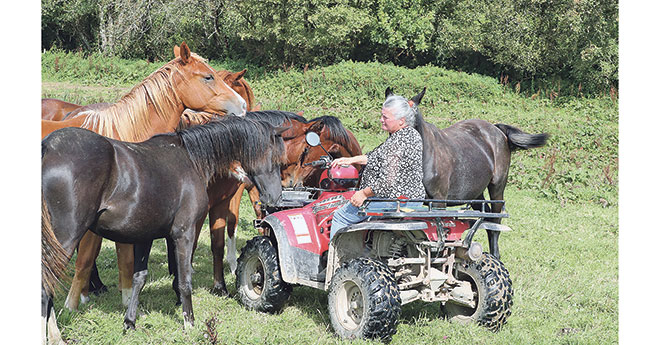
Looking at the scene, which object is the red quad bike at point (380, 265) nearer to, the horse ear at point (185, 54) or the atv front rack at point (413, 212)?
the atv front rack at point (413, 212)

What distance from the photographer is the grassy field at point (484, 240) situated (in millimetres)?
4754

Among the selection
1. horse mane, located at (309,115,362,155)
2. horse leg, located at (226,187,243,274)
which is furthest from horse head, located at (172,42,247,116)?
horse leg, located at (226,187,243,274)

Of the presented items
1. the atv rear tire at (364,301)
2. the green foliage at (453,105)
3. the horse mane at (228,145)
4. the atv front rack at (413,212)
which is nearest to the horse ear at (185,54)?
the horse mane at (228,145)

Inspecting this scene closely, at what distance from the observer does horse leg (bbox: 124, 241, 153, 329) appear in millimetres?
4711

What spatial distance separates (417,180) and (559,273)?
3.38 meters

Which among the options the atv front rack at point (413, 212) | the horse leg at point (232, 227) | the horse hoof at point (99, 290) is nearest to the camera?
the atv front rack at point (413, 212)

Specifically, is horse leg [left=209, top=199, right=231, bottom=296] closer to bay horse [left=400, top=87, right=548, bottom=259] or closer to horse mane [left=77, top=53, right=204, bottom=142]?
horse mane [left=77, top=53, right=204, bottom=142]

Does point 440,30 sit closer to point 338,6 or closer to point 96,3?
point 338,6

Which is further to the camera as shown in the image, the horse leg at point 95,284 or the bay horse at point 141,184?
the horse leg at point 95,284

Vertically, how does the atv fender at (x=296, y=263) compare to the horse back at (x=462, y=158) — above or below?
below

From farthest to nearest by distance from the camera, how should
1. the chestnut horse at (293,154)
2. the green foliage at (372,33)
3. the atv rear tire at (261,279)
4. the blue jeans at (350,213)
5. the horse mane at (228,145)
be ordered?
the green foliage at (372,33), the chestnut horse at (293,154), the atv rear tire at (261,279), the horse mane at (228,145), the blue jeans at (350,213)

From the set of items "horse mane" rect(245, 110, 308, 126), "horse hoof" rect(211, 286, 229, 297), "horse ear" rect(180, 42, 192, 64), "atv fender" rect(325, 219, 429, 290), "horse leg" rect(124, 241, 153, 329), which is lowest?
"horse hoof" rect(211, 286, 229, 297)

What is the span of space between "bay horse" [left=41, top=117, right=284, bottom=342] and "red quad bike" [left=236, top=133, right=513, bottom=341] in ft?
1.74

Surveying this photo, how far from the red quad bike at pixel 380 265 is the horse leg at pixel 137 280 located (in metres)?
1.08
